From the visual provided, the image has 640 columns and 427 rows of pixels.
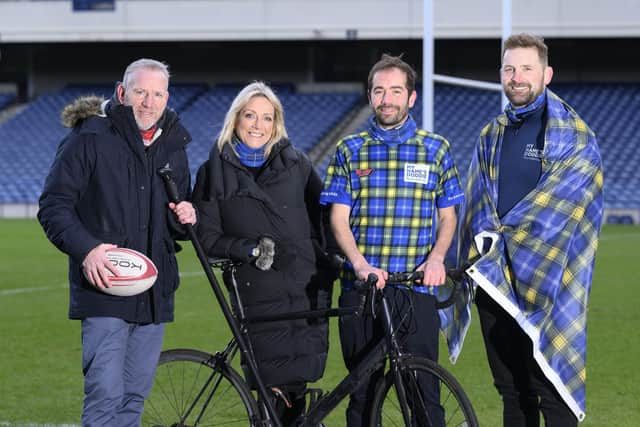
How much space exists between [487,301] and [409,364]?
649mm

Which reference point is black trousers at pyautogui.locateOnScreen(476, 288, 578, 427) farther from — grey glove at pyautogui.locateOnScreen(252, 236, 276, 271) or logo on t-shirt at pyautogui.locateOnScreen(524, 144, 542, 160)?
grey glove at pyautogui.locateOnScreen(252, 236, 276, 271)

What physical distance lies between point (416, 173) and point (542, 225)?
1.90 ft

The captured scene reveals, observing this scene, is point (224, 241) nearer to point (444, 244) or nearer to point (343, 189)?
point (343, 189)

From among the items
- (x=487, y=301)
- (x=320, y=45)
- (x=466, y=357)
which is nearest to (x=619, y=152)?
(x=320, y=45)

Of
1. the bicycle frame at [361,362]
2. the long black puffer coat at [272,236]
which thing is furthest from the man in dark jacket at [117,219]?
the bicycle frame at [361,362]

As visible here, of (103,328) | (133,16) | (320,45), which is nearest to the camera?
(103,328)

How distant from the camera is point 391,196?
5090 millimetres

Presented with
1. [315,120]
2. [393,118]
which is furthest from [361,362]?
[315,120]

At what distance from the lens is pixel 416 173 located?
507 centimetres

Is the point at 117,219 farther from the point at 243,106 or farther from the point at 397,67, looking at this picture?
the point at 397,67

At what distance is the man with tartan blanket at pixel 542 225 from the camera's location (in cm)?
499

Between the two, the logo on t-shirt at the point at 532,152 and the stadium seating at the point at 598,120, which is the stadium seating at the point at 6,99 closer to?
the stadium seating at the point at 598,120

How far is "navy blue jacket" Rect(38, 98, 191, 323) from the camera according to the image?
475 cm

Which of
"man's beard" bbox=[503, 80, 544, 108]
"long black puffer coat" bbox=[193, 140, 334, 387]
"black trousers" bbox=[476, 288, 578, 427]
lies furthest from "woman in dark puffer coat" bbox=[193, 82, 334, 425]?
"man's beard" bbox=[503, 80, 544, 108]
